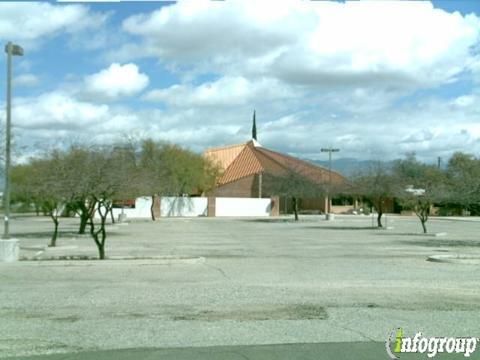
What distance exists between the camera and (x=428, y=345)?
30.1ft

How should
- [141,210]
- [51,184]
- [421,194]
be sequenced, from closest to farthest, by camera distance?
[51,184]
[421,194]
[141,210]

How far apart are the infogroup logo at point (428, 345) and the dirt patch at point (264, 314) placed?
6.79ft

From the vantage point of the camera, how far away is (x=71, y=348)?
9.20 meters

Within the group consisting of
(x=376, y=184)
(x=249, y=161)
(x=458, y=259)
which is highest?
(x=249, y=161)

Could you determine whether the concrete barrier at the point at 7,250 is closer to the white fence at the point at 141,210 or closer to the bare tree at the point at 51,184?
the bare tree at the point at 51,184

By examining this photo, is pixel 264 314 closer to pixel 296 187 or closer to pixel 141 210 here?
pixel 296 187

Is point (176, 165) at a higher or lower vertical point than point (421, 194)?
higher

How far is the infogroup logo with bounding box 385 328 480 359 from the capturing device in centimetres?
887

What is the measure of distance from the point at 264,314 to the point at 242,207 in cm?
7374

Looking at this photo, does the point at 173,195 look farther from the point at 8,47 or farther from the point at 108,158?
the point at 8,47

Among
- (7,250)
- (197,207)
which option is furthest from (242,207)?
(7,250)

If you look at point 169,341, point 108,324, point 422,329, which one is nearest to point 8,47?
point 108,324

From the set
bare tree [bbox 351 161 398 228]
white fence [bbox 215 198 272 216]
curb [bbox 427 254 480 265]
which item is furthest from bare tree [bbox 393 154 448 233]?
white fence [bbox 215 198 272 216]

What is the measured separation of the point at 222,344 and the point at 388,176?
41.6m
